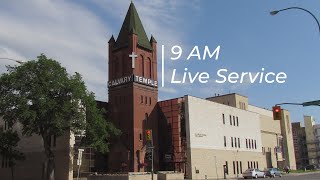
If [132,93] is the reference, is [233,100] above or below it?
above

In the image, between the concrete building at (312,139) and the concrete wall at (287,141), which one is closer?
the concrete wall at (287,141)

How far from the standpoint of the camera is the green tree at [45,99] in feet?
164

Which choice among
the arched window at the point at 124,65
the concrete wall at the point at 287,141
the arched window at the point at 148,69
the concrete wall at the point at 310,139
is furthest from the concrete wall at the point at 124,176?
the concrete wall at the point at 310,139

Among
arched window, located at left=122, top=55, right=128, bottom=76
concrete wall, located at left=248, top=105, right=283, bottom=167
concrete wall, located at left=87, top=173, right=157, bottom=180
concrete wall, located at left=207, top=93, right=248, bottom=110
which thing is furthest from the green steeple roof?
concrete wall, located at left=248, top=105, right=283, bottom=167

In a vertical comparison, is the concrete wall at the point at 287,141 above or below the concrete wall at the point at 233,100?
below

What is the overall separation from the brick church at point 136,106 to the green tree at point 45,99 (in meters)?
10.1

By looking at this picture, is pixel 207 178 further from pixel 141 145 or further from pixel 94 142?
pixel 94 142

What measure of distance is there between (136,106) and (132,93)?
2.12 metres

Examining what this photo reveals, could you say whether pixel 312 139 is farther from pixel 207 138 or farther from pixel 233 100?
pixel 207 138

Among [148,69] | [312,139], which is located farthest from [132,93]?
[312,139]

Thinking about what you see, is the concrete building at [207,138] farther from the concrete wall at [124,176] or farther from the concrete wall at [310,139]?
the concrete wall at [310,139]

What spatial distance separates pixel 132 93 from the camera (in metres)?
63.7

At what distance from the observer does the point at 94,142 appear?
180ft

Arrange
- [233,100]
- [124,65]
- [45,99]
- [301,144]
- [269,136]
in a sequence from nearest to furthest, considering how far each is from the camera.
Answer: [45,99] < [124,65] < [233,100] < [269,136] < [301,144]
